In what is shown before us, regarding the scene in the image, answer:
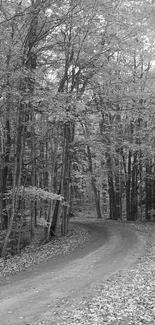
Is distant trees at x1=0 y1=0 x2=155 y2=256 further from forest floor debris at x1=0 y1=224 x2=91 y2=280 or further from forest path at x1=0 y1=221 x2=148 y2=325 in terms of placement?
forest path at x1=0 y1=221 x2=148 y2=325

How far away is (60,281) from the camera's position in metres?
8.52

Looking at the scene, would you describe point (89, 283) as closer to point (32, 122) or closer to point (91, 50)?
point (32, 122)

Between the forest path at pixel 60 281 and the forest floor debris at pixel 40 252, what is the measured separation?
0.65m

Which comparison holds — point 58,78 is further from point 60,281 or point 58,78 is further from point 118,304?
point 118,304

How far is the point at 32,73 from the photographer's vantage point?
11.4 m

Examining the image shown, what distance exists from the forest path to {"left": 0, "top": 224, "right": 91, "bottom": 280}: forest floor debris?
2.13 ft

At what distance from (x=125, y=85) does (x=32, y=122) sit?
6.58m

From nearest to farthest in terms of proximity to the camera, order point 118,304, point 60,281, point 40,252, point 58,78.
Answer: point 118,304, point 60,281, point 40,252, point 58,78

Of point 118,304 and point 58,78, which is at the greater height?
point 58,78

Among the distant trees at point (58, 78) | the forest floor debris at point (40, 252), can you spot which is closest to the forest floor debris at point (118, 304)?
the forest floor debris at point (40, 252)

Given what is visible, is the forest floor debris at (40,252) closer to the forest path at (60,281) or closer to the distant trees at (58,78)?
the forest path at (60,281)

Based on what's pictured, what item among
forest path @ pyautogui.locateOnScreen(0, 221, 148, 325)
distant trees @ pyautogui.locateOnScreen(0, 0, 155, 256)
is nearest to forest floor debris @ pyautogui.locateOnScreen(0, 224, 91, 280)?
forest path @ pyautogui.locateOnScreen(0, 221, 148, 325)

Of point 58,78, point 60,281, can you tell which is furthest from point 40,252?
point 58,78

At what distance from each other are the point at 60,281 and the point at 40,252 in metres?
4.95
